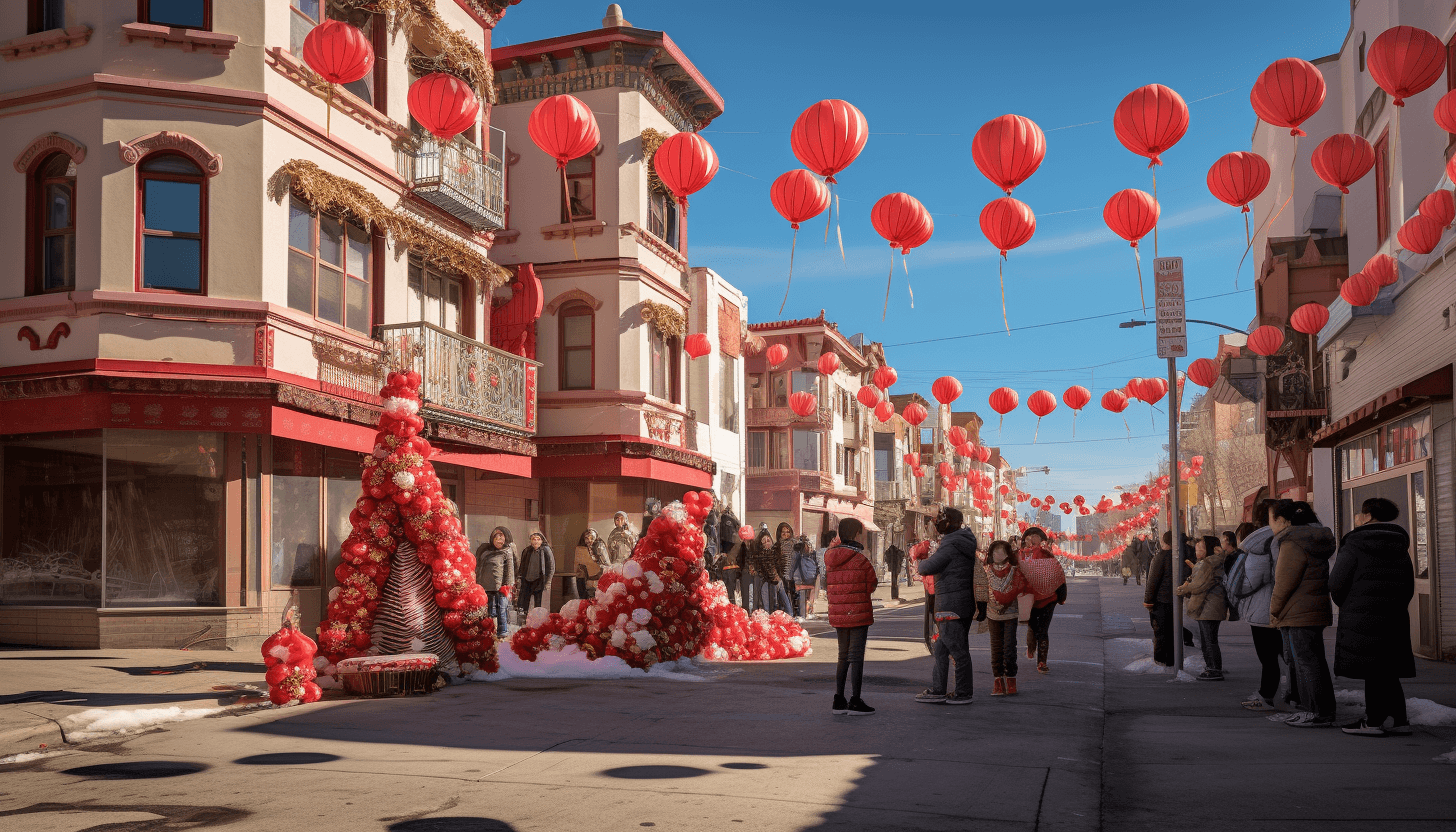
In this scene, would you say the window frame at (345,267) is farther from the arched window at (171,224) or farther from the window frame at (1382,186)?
the window frame at (1382,186)

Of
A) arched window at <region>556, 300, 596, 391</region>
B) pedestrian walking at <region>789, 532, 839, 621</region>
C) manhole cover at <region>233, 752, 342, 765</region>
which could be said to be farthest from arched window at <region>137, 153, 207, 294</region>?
pedestrian walking at <region>789, 532, 839, 621</region>

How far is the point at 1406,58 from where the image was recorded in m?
11.9

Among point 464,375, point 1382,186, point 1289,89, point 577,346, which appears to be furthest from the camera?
point 577,346

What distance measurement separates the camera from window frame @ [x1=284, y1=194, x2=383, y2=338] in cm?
1697

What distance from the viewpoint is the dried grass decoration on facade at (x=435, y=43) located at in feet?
63.0

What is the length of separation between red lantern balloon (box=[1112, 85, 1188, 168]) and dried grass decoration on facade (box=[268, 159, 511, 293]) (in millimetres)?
10605

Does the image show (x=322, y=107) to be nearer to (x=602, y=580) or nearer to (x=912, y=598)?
(x=602, y=580)

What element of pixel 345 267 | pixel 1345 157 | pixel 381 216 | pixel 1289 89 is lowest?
pixel 345 267

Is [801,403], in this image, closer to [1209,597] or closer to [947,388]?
[947,388]

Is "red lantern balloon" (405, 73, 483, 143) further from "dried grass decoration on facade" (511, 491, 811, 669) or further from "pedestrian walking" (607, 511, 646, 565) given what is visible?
"pedestrian walking" (607, 511, 646, 565)

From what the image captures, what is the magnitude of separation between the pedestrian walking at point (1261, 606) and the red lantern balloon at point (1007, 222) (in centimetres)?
507

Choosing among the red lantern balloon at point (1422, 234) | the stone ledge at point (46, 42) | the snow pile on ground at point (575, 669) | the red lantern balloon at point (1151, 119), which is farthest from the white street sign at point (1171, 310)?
the stone ledge at point (46, 42)

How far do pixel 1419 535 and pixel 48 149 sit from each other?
60.5 feet

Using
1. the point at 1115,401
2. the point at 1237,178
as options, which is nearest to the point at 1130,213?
the point at 1237,178
